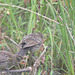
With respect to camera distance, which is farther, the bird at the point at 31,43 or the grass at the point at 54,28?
the bird at the point at 31,43

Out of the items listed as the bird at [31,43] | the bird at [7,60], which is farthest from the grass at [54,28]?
the bird at [7,60]

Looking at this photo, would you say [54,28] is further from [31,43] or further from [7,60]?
[7,60]

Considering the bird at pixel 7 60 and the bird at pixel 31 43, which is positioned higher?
the bird at pixel 31 43

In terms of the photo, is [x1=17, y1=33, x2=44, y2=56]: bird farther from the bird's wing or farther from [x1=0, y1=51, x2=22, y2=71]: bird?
[x1=0, y1=51, x2=22, y2=71]: bird

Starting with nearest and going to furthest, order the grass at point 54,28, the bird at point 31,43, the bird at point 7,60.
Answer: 1. the grass at point 54,28
2. the bird at point 7,60
3. the bird at point 31,43

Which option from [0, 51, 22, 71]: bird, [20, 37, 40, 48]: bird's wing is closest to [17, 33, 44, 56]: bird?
[20, 37, 40, 48]: bird's wing

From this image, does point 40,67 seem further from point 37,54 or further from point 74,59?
point 74,59

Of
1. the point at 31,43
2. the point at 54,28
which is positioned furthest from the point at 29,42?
the point at 54,28

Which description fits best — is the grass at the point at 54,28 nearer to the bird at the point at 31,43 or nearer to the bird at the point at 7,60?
the bird at the point at 31,43
